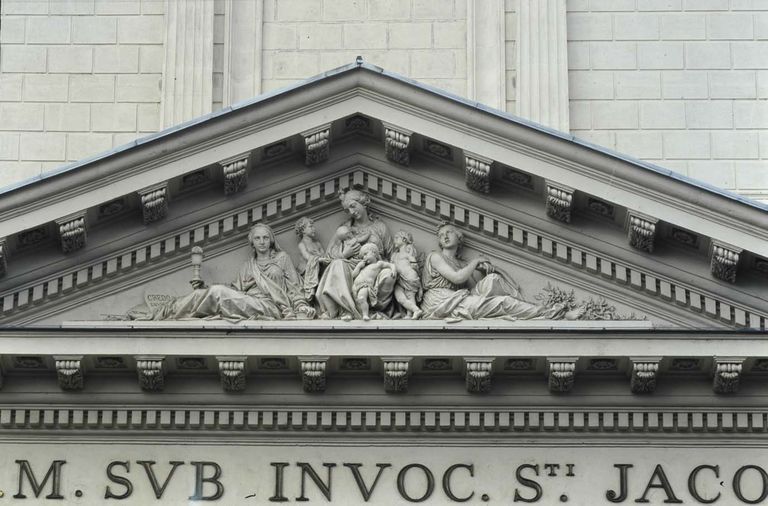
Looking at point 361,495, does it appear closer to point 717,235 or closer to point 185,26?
point 717,235

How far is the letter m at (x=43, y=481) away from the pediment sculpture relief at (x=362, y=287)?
1908 millimetres

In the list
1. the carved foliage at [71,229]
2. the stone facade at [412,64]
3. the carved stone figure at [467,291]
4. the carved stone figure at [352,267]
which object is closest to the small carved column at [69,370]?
the carved foliage at [71,229]

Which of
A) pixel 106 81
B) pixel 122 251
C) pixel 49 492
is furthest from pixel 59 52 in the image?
pixel 49 492

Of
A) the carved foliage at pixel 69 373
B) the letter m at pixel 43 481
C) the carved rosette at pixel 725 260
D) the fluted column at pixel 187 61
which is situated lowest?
the letter m at pixel 43 481

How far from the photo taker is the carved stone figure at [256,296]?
2433cm

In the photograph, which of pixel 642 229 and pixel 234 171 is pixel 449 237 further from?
pixel 234 171

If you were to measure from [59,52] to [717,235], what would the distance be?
34.3ft

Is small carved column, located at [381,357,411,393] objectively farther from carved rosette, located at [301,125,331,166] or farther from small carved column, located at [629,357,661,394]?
carved rosette, located at [301,125,331,166]

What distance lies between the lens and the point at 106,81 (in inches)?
1183

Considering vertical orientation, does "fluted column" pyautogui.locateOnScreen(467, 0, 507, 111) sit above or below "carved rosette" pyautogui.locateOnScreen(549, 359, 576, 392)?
above

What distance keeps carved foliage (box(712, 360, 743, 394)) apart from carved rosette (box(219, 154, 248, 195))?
5.64 metres

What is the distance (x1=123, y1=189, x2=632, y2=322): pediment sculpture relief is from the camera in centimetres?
2430

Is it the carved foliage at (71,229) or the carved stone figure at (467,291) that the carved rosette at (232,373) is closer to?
the carved stone figure at (467,291)

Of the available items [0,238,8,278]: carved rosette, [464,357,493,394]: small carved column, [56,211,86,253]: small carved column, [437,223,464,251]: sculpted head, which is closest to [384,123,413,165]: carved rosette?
[437,223,464,251]: sculpted head
